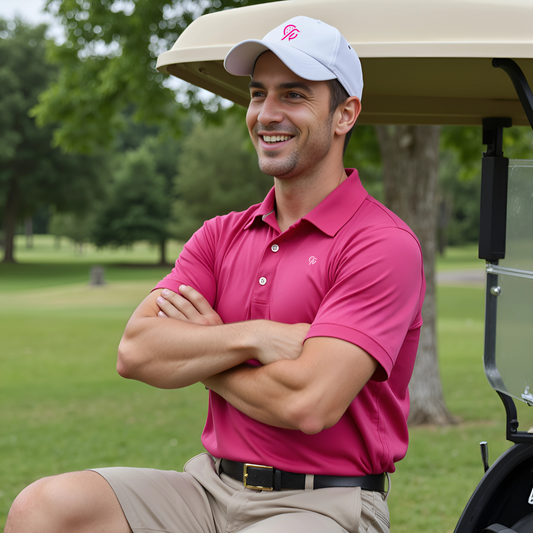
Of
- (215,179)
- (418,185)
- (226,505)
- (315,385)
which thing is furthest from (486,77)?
(215,179)

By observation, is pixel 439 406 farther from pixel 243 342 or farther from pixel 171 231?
pixel 171 231

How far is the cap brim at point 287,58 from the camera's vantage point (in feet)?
6.40

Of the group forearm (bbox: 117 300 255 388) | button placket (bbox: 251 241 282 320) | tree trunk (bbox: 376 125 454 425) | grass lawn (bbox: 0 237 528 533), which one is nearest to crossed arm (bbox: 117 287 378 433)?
forearm (bbox: 117 300 255 388)

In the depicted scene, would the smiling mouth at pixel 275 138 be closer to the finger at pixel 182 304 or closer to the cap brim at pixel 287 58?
the cap brim at pixel 287 58

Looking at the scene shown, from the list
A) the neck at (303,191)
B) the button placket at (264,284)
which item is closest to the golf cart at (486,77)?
the neck at (303,191)

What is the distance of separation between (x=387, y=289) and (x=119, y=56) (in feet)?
24.9

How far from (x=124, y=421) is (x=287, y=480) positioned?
240 inches

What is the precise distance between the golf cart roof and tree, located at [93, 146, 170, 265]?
45.6m

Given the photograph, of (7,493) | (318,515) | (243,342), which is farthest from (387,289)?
(7,493)

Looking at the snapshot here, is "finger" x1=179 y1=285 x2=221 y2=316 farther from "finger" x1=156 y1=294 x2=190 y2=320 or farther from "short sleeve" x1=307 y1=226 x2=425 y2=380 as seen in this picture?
"short sleeve" x1=307 y1=226 x2=425 y2=380

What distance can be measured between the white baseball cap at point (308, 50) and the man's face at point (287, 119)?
0.07 m

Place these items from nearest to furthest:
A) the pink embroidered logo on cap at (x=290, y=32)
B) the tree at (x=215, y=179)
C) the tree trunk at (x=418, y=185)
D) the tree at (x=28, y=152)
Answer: the pink embroidered logo on cap at (x=290, y=32), the tree trunk at (x=418, y=185), the tree at (x=28, y=152), the tree at (x=215, y=179)

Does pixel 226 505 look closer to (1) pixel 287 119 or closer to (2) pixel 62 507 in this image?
(2) pixel 62 507

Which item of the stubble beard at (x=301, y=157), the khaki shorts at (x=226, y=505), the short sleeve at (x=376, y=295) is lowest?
the khaki shorts at (x=226, y=505)
